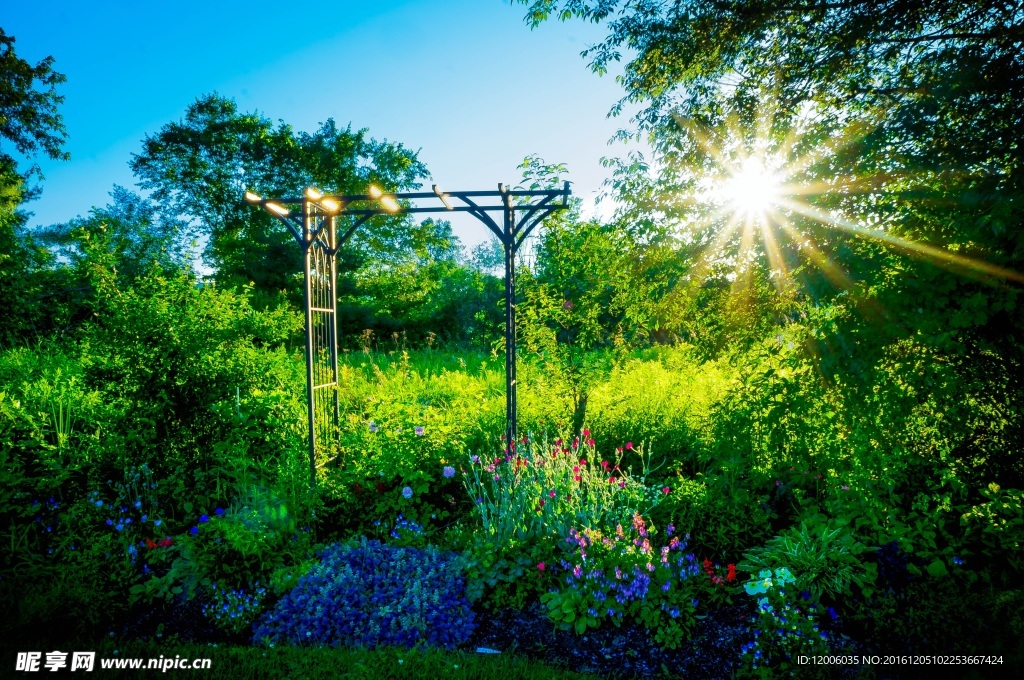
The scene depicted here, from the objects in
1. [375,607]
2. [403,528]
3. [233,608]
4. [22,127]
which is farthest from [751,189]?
[22,127]

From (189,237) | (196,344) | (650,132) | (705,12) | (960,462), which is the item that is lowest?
(960,462)

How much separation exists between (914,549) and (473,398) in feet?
13.1

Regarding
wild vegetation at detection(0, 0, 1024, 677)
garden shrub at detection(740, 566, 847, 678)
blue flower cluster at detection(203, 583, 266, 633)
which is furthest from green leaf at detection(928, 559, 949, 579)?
blue flower cluster at detection(203, 583, 266, 633)

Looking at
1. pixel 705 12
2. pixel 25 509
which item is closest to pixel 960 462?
pixel 705 12

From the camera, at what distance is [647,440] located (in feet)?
16.2

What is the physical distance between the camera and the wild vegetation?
2846 mm

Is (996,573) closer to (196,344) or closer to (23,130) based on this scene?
(196,344)

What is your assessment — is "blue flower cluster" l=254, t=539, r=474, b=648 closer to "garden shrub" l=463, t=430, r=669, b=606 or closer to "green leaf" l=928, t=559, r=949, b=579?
"garden shrub" l=463, t=430, r=669, b=606

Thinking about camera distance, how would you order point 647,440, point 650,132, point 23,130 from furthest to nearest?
point 23,130 < point 647,440 < point 650,132

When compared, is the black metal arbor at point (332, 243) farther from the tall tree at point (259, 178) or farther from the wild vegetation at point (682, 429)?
the tall tree at point (259, 178)

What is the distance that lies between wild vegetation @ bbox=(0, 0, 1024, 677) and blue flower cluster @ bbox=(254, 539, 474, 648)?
2 cm

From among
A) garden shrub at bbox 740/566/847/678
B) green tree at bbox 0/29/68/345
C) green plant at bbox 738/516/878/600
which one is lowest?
garden shrub at bbox 740/566/847/678

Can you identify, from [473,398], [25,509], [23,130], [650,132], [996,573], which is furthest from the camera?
[23,130]

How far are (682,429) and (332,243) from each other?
350 cm
